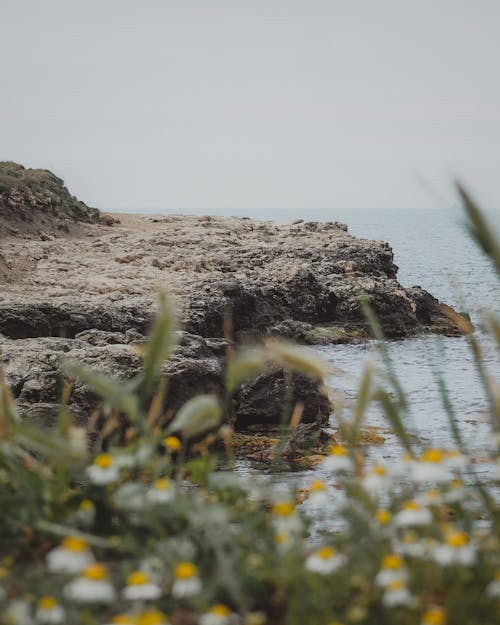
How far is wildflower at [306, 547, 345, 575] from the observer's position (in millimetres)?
2297

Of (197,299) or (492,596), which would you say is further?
(197,299)

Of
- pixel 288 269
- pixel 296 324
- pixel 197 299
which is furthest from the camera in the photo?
pixel 288 269

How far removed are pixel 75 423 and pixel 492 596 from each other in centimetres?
687

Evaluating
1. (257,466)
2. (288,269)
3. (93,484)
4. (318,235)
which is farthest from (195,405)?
(318,235)

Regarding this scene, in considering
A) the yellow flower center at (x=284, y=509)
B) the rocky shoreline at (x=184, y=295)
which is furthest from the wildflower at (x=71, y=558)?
the rocky shoreline at (x=184, y=295)

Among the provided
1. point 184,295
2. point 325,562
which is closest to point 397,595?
point 325,562

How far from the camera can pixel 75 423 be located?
8.70 metres

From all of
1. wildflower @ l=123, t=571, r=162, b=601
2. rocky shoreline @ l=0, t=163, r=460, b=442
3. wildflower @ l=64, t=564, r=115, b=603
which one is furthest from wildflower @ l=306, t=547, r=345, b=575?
rocky shoreline @ l=0, t=163, r=460, b=442

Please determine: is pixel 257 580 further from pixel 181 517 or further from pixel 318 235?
pixel 318 235

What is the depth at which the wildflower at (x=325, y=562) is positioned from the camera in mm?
2297

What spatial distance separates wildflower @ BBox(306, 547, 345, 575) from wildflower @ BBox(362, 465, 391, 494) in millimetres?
270

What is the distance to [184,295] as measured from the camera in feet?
62.3

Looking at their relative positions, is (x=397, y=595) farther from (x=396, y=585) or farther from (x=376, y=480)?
(x=376, y=480)

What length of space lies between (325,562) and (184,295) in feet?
A: 55.1
